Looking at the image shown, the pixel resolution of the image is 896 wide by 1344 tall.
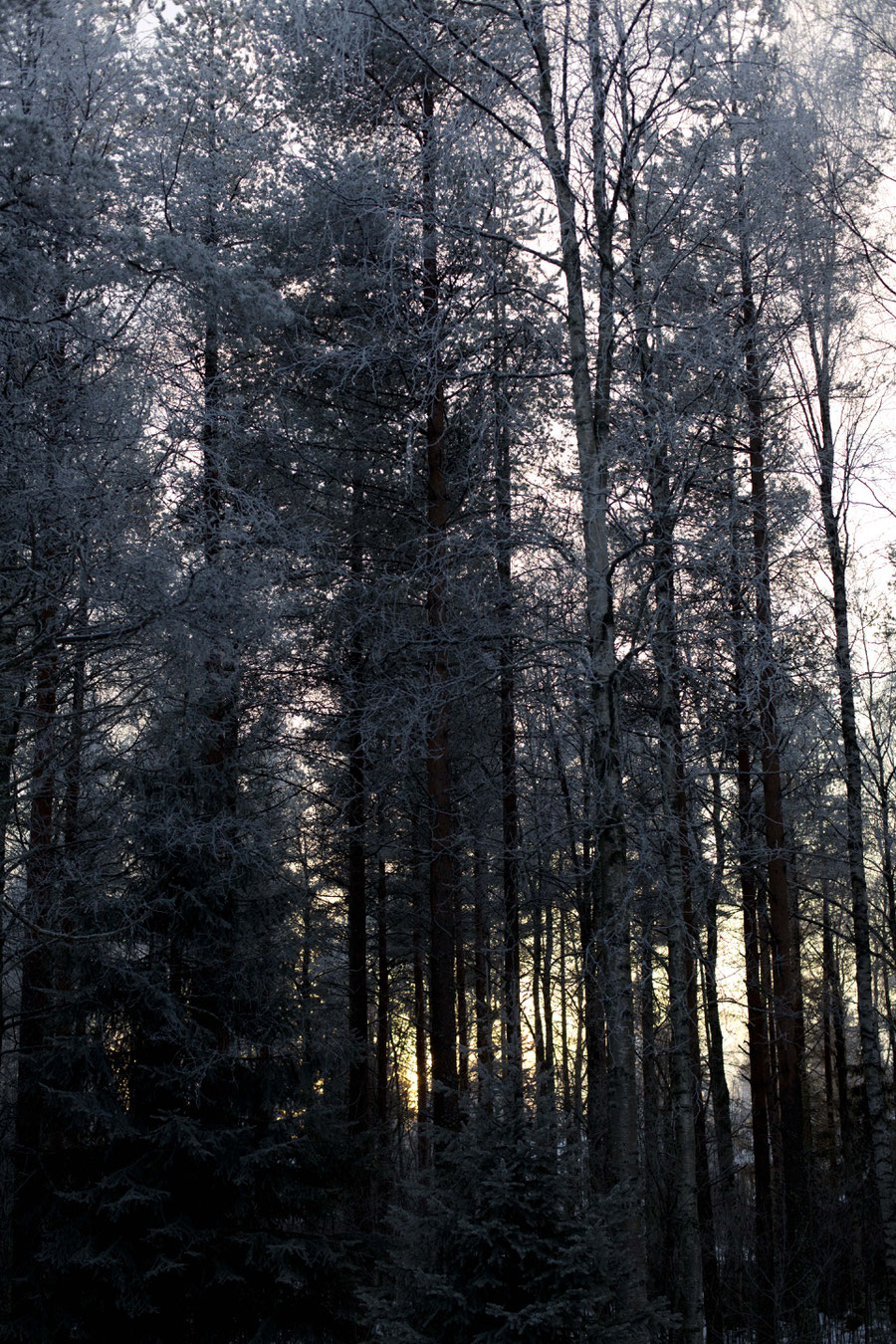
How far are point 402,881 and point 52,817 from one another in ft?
27.9

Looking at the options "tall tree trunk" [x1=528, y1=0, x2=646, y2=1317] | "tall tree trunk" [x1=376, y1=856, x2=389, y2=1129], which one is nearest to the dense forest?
"tall tree trunk" [x1=528, y1=0, x2=646, y2=1317]

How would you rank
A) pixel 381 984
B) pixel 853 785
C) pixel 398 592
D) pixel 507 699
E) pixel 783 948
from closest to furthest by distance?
pixel 398 592
pixel 853 785
pixel 507 699
pixel 783 948
pixel 381 984

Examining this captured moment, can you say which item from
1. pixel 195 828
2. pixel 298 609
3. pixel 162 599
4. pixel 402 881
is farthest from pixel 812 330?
pixel 402 881

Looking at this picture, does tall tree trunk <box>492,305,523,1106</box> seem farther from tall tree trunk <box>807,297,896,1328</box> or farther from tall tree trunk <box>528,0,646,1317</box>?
tall tree trunk <box>807,297,896,1328</box>

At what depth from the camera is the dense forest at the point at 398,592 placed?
6418 millimetres

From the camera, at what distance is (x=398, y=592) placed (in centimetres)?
848

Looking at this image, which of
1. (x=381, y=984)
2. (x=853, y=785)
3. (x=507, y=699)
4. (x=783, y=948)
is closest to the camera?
(x=853, y=785)

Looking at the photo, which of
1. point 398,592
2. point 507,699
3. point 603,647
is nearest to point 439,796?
point 507,699

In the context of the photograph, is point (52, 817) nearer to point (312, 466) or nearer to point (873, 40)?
point (312, 466)

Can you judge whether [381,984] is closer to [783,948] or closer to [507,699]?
[783,948]

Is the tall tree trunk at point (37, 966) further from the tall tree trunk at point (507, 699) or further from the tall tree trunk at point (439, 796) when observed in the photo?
the tall tree trunk at point (507, 699)

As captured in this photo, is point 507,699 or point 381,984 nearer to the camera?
point 507,699

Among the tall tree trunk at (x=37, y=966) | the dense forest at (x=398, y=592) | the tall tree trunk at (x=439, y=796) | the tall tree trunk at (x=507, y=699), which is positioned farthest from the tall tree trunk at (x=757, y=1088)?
the tall tree trunk at (x=37, y=966)

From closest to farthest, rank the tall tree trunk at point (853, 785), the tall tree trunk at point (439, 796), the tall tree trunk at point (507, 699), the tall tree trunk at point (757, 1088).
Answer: the tall tree trunk at point (507, 699) < the tall tree trunk at point (757, 1088) < the tall tree trunk at point (439, 796) < the tall tree trunk at point (853, 785)
